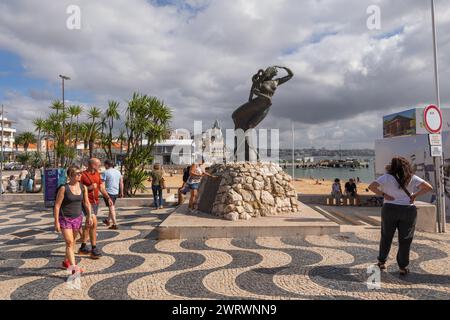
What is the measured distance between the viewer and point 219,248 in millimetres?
5871

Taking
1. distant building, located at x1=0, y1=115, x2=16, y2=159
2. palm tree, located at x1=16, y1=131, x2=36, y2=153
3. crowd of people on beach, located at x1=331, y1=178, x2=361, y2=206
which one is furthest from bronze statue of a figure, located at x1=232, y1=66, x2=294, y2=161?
distant building, located at x1=0, y1=115, x2=16, y2=159

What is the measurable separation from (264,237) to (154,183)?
5.37 meters

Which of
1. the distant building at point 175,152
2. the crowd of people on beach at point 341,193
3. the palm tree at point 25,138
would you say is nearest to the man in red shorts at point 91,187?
the crowd of people on beach at point 341,193

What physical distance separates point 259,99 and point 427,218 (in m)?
5.34

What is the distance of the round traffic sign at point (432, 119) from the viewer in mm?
7234

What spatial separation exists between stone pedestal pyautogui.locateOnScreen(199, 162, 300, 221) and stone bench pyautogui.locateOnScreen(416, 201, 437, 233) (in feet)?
9.64

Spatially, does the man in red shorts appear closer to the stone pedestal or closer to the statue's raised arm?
the stone pedestal

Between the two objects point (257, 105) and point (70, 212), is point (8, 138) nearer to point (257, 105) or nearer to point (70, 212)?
point (257, 105)

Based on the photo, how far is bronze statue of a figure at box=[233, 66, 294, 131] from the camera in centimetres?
932

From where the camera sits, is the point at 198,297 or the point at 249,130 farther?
the point at 249,130

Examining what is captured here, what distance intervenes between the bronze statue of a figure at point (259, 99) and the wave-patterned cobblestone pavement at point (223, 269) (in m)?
4.34
